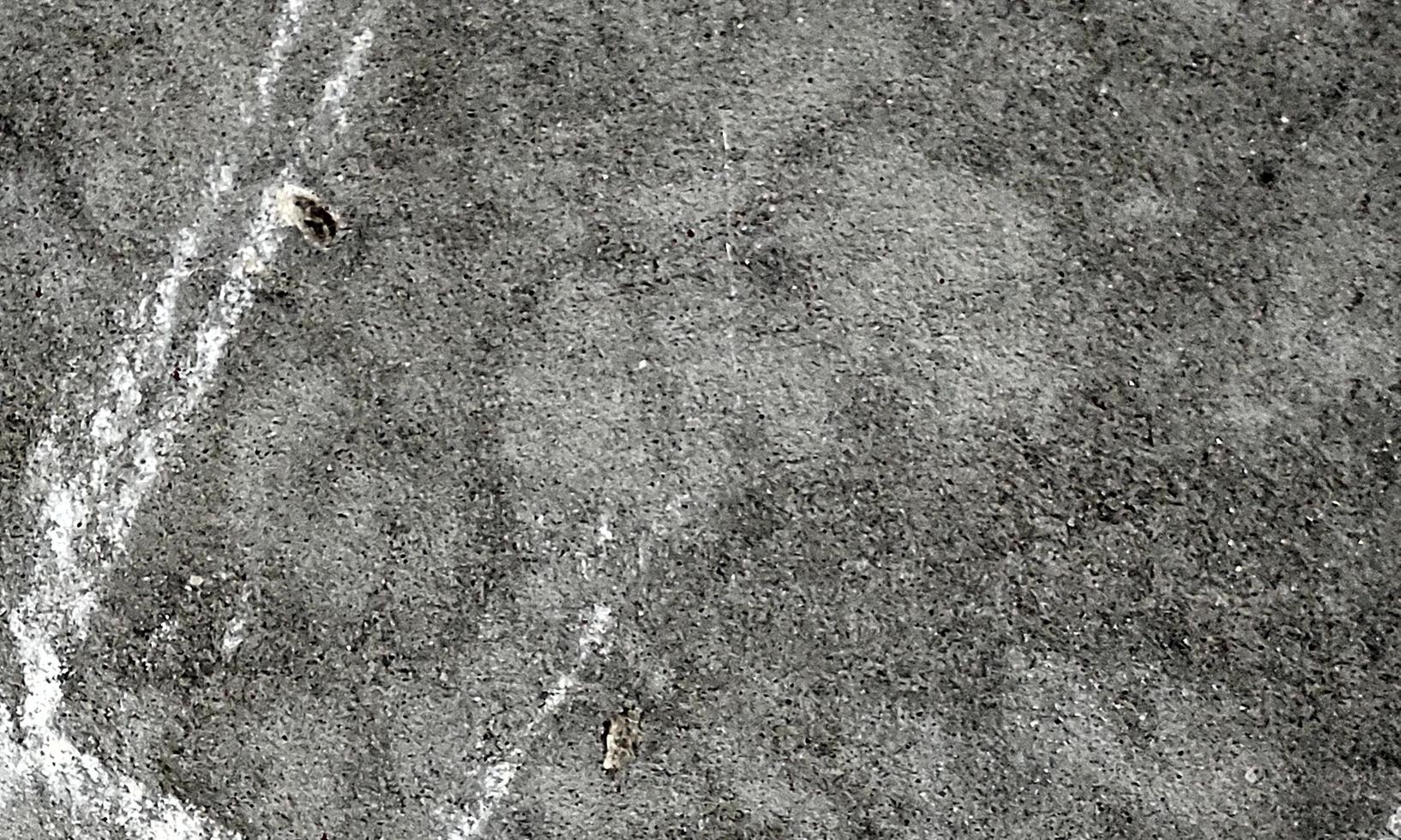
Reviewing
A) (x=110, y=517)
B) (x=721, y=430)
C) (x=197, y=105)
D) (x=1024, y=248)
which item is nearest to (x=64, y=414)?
(x=110, y=517)

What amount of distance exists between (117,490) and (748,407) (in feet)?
5.02

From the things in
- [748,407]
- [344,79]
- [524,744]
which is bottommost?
[524,744]

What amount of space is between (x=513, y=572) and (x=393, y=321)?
26.0 inches

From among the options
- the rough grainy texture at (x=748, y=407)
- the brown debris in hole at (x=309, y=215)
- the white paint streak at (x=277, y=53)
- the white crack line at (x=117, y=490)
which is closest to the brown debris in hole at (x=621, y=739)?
the rough grainy texture at (x=748, y=407)

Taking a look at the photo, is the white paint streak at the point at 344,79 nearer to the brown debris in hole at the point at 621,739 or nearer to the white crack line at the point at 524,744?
the white crack line at the point at 524,744

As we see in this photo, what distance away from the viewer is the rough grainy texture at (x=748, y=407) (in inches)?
94.6

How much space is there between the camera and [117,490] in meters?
2.52

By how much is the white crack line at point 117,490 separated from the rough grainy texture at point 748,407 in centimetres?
3

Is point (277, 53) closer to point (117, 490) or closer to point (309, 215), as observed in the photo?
point (309, 215)

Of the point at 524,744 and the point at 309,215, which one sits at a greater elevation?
the point at 309,215

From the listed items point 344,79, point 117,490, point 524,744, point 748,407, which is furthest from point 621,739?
point 344,79

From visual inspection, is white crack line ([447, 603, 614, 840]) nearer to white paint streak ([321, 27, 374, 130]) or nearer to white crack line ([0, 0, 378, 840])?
white crack line ([0, 0, 378, 840])

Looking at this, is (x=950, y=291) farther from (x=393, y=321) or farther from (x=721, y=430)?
(x=393, y=321)

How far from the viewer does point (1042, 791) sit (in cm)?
247
